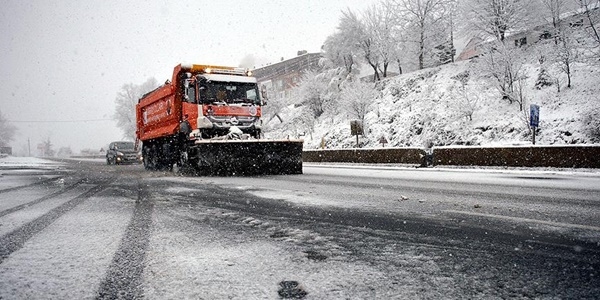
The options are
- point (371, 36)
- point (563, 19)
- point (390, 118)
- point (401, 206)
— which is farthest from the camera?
point (371, 36)

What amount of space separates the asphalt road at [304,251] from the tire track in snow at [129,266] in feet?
0.04

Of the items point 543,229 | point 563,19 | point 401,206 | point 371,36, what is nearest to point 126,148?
point 401,206

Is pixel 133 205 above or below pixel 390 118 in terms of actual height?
below

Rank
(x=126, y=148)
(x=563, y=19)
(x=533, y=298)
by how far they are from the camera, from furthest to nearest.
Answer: (x=563, y=19) < (x=126, y=148) < (x=533, y=298)

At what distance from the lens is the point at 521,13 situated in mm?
28516

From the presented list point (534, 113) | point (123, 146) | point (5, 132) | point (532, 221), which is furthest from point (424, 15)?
point (5, 132)

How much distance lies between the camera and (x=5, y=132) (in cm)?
9438

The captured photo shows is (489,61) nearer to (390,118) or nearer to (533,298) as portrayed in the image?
(390,118)

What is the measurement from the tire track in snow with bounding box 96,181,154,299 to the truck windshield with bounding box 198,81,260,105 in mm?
7532

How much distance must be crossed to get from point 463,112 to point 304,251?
27183 mm

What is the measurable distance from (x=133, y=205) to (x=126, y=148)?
20.9 meters

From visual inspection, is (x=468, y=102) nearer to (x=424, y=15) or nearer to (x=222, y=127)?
(x=424, y=15)

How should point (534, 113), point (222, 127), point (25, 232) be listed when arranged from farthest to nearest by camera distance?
1. point (534, 113)
2. point (222, 127)
3. point (25, 232)

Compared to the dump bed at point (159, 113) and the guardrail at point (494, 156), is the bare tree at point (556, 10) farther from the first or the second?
the dump bed at point (159, 113)
